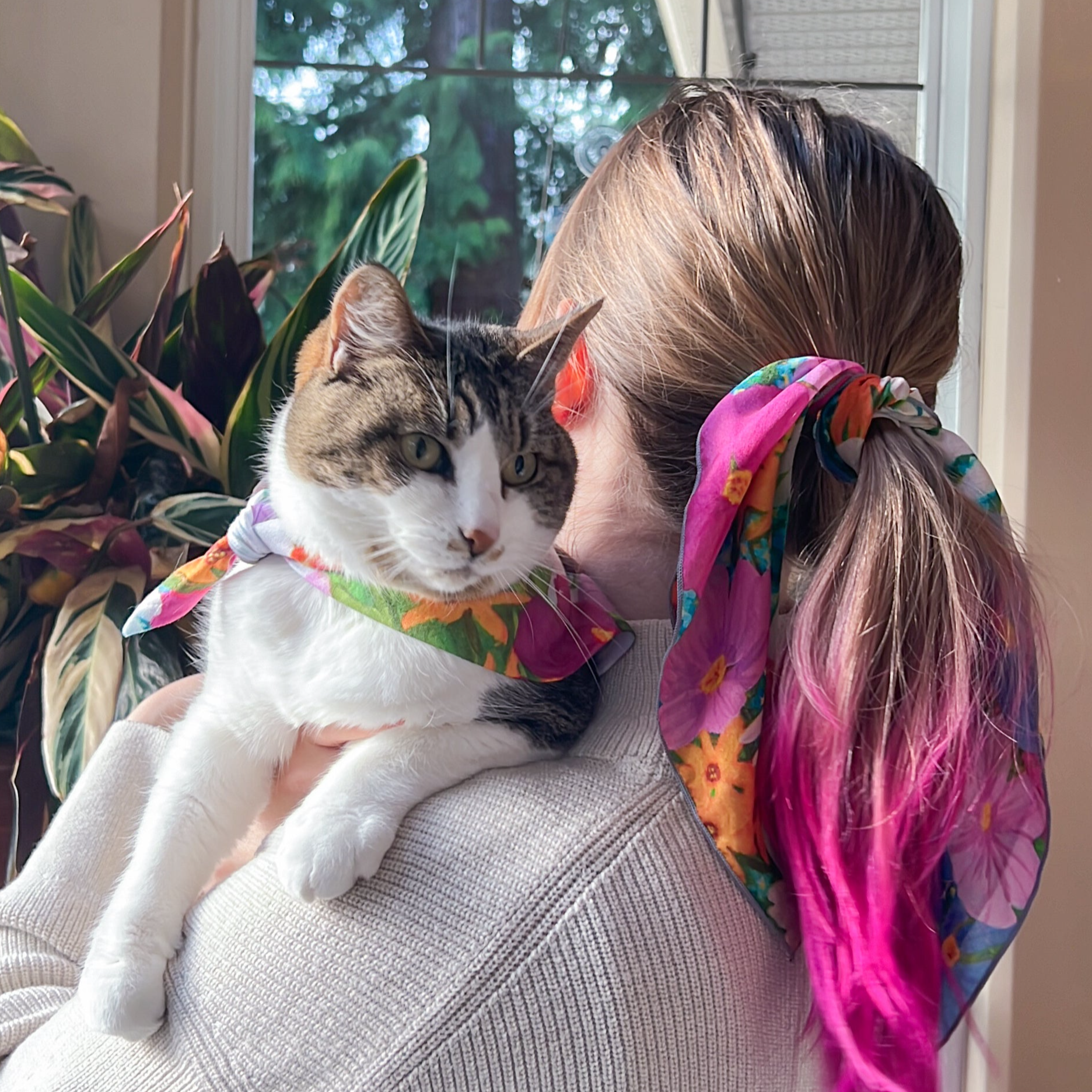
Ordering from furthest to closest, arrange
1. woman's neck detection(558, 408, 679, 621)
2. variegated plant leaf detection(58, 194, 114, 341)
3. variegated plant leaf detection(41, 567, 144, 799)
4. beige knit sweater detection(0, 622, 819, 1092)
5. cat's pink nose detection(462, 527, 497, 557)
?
variegated plant leaf detection(58, 194, 114, 341) < variegated plant leaf detection(41, 567, 144, 799) < woman's neck detection(558, 408, 679, 621) < cat's pink nose detection(462, 527, 497, 557) < beige knit sweater detection(0, 622, 819, 1092)

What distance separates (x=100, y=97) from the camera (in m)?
1.40

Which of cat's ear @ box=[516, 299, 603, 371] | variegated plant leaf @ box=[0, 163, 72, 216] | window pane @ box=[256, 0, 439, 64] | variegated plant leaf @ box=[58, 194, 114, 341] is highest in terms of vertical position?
window pane @ box=[256, 0, 439, 64]

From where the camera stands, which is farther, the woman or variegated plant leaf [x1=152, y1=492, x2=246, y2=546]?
variegated plant leaf [x1=152, y1=492, x2=246, y2=546]

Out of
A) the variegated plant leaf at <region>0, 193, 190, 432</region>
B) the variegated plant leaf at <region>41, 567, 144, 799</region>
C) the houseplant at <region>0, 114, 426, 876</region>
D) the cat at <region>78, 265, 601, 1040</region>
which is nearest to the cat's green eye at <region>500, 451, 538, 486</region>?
the cat at <region>78, 265, 601, 1040</region>

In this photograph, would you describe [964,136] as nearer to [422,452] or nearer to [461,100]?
[461,100]

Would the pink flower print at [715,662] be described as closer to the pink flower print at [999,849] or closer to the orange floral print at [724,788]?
the orange floral print at [724,788]

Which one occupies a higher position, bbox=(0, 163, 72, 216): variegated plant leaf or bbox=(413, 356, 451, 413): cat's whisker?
bbox=(0, 163, 72, 216): variegated plant leaf

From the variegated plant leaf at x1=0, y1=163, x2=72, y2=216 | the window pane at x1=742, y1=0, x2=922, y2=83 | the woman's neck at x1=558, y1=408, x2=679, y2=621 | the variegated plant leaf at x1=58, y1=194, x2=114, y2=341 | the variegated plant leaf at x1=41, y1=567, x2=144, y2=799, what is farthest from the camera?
the window pane at x1=742, y1=0, x2=922, y2=83

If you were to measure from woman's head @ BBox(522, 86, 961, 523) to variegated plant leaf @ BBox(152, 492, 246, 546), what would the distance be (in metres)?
0.61

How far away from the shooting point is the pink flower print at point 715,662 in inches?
22.6

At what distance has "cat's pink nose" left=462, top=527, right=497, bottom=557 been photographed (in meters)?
0.63

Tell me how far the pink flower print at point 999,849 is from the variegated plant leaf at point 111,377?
3.36 ft

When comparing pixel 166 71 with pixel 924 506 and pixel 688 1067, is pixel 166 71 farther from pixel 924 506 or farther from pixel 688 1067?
pixel 688 1067

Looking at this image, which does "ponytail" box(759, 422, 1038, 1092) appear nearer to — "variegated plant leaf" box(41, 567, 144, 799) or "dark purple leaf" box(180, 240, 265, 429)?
"variegated plant leaf" box(41, 567, 144, 799)
